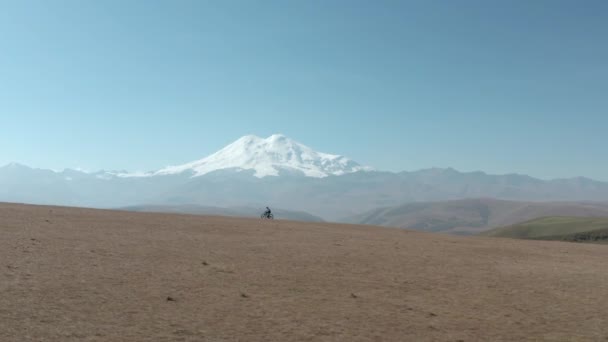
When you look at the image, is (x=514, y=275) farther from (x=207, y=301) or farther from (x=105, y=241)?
(x=105, y=241)

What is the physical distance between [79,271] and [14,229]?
14427 millimetres

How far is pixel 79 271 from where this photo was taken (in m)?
19.6

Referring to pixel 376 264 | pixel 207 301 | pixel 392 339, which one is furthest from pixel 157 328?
pixel 376 264

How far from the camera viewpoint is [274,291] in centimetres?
1884

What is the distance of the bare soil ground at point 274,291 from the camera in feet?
45.6

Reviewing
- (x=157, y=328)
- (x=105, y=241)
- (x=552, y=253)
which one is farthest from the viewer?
(x=552, y=253)

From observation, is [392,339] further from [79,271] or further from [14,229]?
[14,229]

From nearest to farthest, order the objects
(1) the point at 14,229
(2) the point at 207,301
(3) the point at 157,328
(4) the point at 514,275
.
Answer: (3) the point at 157,328 < (2) the point at 207,301 < (4) the point at 514,275 < (1) the point at 14,229

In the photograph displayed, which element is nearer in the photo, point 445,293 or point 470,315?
point 470,315

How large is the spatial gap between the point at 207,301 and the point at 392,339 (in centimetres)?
654

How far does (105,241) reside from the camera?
2850 centimetres

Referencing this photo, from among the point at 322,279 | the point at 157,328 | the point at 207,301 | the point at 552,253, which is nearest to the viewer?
the point at 157,328

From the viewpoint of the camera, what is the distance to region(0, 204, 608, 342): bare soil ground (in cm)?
1391

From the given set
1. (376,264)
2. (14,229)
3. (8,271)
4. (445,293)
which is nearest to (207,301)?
(8,271)
